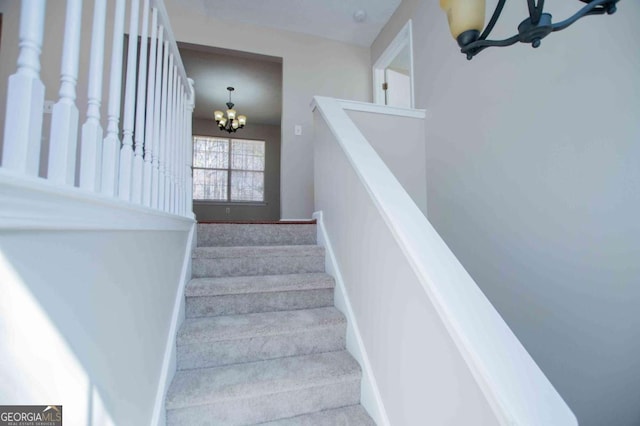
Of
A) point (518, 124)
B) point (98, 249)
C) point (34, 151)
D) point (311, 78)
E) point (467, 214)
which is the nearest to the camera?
point (34, 151)

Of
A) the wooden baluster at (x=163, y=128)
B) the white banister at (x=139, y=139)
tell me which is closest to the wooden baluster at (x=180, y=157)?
the wooden baluster at (x=163, y=128)

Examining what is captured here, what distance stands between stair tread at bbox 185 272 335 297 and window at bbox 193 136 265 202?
521 centimetres

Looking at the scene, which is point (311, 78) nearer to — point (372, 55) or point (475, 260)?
point (372, 55)

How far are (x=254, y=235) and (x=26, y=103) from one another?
172 cm

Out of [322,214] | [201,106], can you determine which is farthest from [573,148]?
[201,106]

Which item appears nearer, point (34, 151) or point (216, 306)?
point (34, 151)

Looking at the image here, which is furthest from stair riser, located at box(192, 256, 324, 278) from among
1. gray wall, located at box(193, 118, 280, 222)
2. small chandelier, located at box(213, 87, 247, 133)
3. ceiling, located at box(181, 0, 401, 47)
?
gray wall, located at box(193, 118, 280, 222)

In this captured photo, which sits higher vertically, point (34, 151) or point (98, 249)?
point (34, 151)

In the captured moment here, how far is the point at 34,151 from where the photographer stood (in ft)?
1.57

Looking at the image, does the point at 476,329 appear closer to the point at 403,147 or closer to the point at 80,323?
the point at 80,323

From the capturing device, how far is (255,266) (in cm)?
190

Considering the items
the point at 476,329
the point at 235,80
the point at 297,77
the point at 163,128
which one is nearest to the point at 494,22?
the point at 476,329

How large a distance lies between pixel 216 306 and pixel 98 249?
41.4 inches

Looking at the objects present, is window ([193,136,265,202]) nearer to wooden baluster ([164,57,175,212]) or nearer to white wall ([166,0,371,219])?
white wall ([166,0,371,219])
